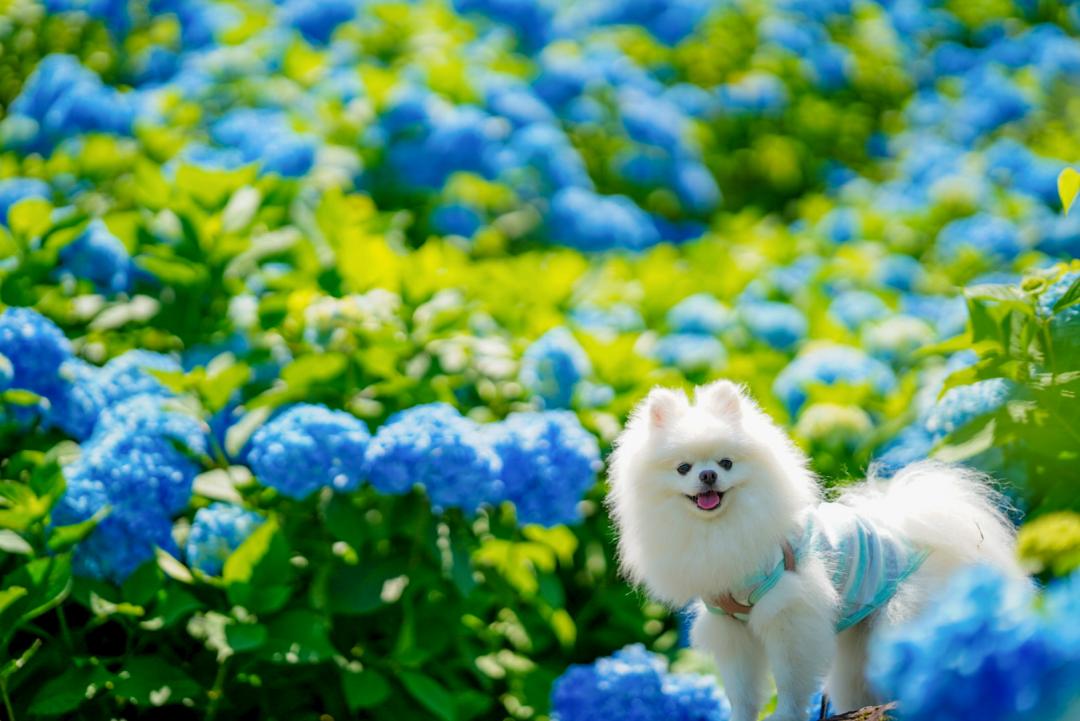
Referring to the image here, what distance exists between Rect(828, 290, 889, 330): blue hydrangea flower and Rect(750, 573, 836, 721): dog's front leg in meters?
2.32

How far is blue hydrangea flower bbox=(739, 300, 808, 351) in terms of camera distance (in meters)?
4.13

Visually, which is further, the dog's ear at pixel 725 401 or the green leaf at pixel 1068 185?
the green leaf at pixel 1068 185

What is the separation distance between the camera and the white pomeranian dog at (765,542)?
6.57 ft

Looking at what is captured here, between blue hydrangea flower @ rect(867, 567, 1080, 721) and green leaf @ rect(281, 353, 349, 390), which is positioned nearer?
blue hydrangea flower @ rect(867, 567, 1080, 721)

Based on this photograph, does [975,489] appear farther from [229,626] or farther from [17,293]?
[17,293]

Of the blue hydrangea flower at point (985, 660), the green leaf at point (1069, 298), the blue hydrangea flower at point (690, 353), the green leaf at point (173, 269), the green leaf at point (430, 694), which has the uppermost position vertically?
the blue hydrangea flower at point (985, 660)

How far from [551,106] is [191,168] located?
2.93m

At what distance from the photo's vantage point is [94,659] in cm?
263

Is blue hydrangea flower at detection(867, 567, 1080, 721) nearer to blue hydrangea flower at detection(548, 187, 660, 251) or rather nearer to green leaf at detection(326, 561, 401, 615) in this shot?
green leaf at detection(326, 561, 401, 615)

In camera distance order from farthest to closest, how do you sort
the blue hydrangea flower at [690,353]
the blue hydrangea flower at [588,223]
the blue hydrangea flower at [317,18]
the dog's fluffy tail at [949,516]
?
1. the blue hydrangea flower at [317,18]
2. the blue hydrangea flower at [588,223]
3. the blue hydrangea flower at [690,353]
4. the dog's fluffy tail at [949,516]

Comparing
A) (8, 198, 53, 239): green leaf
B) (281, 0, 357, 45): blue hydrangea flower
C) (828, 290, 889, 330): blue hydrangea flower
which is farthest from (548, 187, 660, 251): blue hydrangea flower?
(8, 198, 53, 239): green leaf

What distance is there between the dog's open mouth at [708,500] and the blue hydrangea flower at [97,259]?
84.2 inches

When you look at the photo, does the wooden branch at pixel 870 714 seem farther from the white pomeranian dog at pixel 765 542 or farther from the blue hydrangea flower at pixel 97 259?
the blue hydrangea flower at pixel 97 259

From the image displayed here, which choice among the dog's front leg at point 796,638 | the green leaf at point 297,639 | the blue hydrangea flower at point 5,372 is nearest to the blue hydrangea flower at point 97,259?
the blue hydrangea flower at point 5,372
